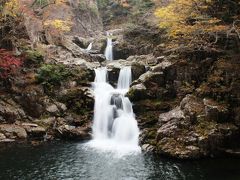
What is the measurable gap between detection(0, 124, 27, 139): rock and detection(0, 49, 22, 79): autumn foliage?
Answer: 3.92 m

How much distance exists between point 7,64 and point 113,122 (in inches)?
358

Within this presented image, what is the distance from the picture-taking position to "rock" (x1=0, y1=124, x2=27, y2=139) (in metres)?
24.0

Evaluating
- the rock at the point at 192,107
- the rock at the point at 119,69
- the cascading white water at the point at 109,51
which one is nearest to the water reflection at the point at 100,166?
the rock at the point at 192,107

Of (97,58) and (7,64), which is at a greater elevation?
(97,58)

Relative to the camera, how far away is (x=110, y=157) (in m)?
20.9

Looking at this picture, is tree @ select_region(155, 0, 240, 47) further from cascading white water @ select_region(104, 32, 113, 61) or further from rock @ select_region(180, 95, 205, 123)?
cascading white water @ select_region(104, 32, 113, 61)

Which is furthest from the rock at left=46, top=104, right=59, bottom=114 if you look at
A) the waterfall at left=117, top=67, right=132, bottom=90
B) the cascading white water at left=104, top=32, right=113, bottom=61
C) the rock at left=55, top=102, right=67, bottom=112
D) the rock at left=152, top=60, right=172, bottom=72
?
the cascading white water at left=104, top=32, right=113, bottom=61

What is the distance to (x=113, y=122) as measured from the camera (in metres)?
25.5

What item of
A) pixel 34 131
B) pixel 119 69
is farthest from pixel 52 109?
pixel 119 69

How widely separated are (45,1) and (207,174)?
26.8m

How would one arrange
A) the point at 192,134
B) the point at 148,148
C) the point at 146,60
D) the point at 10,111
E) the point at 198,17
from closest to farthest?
the point at 192,134
the point at 148,148
the point at 198,17
the point at 10,111
the point at 146,60

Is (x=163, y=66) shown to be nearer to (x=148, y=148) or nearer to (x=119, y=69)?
(x=119, y=69)

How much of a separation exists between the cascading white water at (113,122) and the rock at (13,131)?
17.0 ft

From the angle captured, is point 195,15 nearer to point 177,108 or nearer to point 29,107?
point 177,108
